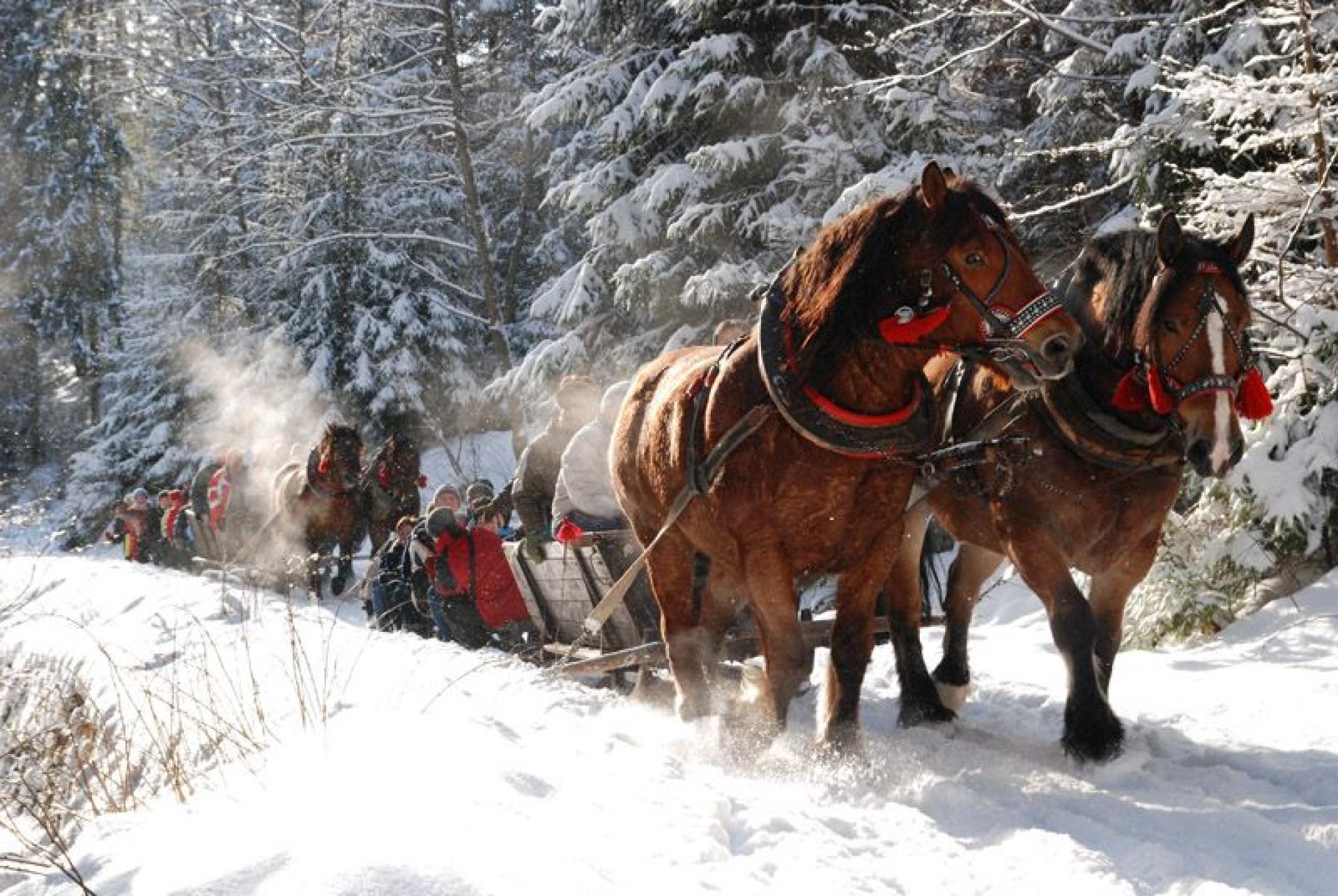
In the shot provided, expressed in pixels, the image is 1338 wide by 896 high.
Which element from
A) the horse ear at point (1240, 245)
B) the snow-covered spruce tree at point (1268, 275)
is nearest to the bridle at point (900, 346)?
the horse ear at point (1240, 245)

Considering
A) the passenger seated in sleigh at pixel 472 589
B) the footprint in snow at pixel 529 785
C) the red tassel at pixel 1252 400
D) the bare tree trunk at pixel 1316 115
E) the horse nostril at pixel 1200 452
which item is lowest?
the passenger seated in sleigh at pixel 472 589

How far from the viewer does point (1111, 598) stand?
438 centimetres

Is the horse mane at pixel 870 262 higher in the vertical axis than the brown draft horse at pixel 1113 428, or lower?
higher

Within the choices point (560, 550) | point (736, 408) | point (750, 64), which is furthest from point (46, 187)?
point (736, 408)

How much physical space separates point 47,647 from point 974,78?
37.6 ft

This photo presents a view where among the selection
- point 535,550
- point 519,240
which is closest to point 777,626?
point 535,550

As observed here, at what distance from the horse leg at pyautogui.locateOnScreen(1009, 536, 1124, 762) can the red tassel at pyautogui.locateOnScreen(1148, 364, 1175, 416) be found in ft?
2.06

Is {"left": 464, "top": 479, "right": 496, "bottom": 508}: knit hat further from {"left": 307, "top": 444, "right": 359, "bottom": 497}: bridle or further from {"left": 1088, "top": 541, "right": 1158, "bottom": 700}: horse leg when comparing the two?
{"left": 1088, "top": 541, "right": 1158, "bottom": 700}: horse leg

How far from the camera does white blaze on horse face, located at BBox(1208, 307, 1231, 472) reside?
3502 mm

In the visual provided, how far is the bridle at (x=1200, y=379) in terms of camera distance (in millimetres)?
3592

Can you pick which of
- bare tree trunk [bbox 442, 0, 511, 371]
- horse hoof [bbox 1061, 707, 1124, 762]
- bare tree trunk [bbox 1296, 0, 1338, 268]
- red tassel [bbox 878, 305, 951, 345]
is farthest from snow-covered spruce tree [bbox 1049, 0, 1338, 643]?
bare tree trunk [bbox 442, 0, 511, 371]

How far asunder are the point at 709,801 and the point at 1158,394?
2.02 meters

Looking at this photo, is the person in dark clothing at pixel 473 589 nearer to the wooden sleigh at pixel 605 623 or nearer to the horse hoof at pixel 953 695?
the wooden sleigh at pixel 605 623

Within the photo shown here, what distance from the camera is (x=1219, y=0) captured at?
26.0 feet
